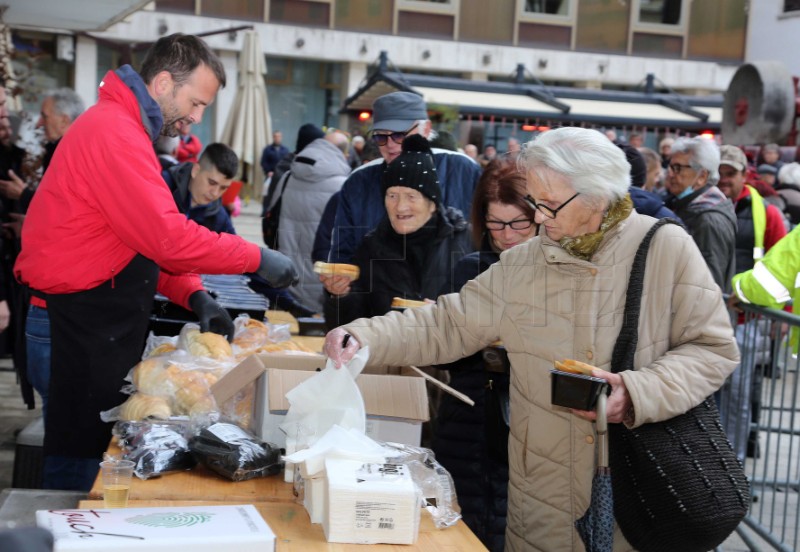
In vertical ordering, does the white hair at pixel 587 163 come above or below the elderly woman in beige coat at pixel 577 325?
above

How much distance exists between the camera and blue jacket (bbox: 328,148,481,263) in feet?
15.7

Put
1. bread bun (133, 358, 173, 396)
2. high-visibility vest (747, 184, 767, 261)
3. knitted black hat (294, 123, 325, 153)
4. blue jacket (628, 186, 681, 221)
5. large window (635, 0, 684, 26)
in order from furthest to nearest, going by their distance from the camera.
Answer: large window (635, 0, 684, 26) → knitted black hat (294, 123, 325, 153) → high-visibility vest (747, 184, 767, 261) → blue jacket (628, 186, 681, 221) → bread bun (133, 358, 173, 396)

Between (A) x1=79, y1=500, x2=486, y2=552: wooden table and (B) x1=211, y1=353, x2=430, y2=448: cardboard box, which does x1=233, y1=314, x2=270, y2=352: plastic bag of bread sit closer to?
(B) x1=211, y1=353, x2=430, y2=448: cardboard box

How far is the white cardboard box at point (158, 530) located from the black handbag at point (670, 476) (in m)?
0.96

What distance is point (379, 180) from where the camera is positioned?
484cm

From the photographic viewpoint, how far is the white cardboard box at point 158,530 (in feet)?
5.70

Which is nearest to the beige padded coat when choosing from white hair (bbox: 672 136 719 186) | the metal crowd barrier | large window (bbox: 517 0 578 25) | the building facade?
the metal crowd barrier

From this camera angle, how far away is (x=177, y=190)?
4.88 m

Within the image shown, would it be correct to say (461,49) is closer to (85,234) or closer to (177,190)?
(177,190)

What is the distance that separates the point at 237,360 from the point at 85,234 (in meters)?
0.63

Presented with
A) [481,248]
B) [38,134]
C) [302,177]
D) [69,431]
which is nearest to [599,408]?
[481,248]

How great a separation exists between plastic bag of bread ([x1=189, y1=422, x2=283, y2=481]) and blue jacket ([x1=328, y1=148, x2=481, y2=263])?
7.27 ft

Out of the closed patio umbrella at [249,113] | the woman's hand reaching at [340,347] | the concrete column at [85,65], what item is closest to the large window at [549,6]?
the concrete column at [85,65]

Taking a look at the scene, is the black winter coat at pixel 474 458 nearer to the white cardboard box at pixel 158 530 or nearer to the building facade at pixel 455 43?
the white cardboard box at pixel 158 530
